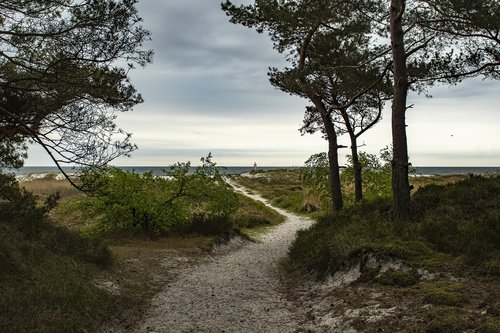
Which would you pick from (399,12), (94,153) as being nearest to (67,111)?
(94,153)

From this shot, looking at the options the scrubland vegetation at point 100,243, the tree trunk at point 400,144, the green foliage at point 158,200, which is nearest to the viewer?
the scrubland vegetation at point 100,243

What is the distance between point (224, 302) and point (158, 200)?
827 cm

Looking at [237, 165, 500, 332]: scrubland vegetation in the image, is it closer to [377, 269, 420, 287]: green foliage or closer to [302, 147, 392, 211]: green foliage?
[377, 269, 420, 287]: green foliage

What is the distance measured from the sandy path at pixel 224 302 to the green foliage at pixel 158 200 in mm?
3268

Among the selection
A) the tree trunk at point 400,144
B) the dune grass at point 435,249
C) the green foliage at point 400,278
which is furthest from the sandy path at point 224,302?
the tree trunk at point 400,144

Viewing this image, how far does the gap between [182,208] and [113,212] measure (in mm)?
2776

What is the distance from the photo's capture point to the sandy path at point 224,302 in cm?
783

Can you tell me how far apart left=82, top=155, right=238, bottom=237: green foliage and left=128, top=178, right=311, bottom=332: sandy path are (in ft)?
10.7

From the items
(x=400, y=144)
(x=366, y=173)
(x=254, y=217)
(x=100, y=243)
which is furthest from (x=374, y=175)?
(x=100, y=243)

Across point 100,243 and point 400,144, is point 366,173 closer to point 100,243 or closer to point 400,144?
point 400,144

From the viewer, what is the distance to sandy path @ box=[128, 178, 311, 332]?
308 inches

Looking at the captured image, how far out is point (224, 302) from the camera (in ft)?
31.2

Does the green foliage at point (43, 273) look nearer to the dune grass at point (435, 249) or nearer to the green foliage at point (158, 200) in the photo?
the green foliage at point (158, 200)

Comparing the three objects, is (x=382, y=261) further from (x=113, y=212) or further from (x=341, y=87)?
(x=113, y=212)
